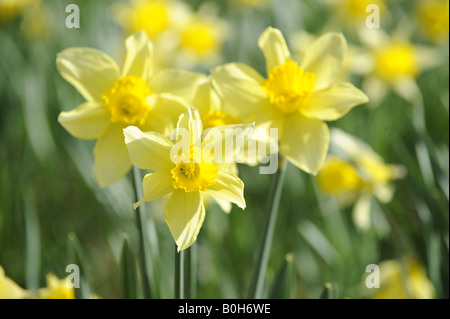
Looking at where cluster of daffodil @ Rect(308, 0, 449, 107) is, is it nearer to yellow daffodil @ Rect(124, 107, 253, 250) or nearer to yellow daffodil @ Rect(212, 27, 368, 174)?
yellow daffodil @ Rect(212, 27, 368, 174)

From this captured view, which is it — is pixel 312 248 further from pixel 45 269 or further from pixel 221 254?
pixel 45 269

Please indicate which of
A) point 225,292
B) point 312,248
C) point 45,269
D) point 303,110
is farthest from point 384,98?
point 45,269

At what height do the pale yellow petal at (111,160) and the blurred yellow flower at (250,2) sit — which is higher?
the blurred yellow flower at (250,2)

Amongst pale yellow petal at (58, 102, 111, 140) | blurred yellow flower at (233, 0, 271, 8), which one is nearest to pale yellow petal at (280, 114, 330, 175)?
pale yellow petal at (58, 102, 111, 140)

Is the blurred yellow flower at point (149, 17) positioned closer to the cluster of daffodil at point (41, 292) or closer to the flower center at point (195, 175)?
the cluster of daffodil at point (41, 292)

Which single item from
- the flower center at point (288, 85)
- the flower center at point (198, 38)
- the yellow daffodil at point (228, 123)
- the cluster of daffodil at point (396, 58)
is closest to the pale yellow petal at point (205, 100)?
the yellow daffodil at point (228, 123)

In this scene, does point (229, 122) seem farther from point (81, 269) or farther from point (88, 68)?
point (81, 269)
